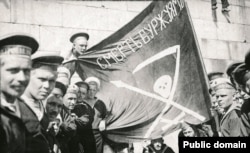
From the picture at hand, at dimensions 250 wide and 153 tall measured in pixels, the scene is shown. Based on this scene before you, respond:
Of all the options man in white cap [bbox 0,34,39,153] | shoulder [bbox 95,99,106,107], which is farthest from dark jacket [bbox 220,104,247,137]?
man in white cap [bbox 0,34,39,153]

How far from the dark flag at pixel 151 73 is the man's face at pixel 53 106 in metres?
0.57

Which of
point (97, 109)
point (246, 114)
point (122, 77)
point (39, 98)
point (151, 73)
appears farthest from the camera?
point (246, 114)

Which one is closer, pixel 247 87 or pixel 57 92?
pixel 57 92

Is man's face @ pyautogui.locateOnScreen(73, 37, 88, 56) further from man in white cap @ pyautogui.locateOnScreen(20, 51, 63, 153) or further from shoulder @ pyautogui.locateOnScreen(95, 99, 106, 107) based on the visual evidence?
shoulder @ pyautogui.locateOnScreen(95, 99, 106, 107)

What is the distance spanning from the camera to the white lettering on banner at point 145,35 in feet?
24.0

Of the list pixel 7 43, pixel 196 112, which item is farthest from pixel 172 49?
pixel 7 43

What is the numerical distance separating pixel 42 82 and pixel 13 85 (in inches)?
18.4

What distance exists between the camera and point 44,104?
265 inches

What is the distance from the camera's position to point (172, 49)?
779 cm

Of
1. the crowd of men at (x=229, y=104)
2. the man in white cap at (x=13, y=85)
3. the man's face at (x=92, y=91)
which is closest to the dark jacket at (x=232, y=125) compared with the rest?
the crowd of men at (x=229, y=104)

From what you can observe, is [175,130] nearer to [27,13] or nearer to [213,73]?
[213,73]

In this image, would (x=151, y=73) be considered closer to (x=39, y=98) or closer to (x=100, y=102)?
(x=100, y=102)

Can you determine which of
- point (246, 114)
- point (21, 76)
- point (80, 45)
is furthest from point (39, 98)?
point (246, 114)

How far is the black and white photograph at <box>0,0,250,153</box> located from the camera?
21.6 feet
